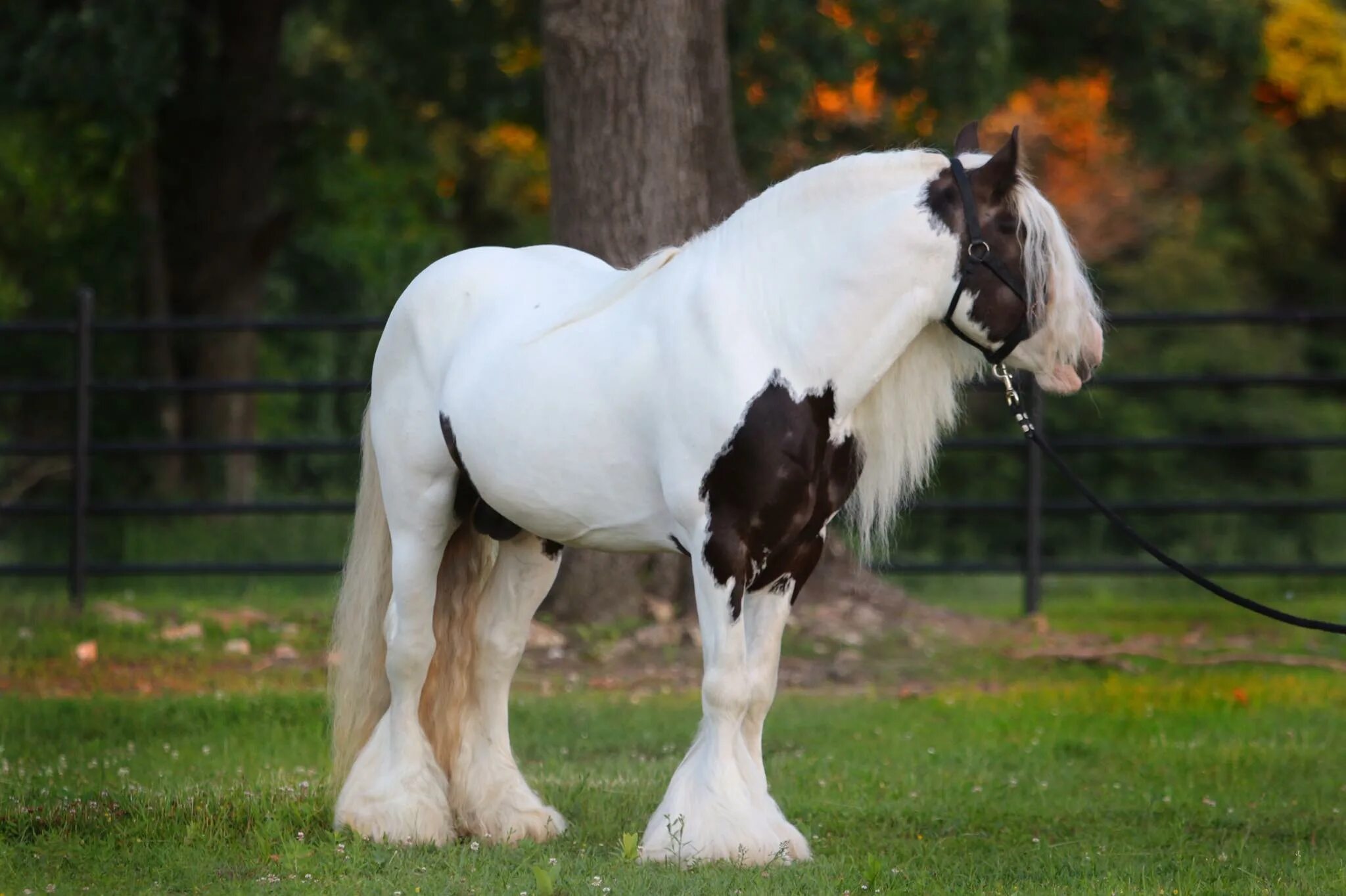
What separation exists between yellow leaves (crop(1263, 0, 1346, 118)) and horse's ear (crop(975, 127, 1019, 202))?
11.8 metres

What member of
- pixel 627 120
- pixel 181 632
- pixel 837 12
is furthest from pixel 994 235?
pixel 837 12

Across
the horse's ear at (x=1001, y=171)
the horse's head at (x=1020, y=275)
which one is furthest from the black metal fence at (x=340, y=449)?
the horse's ear at (x=1001, y=171)

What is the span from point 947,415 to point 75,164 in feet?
35.2

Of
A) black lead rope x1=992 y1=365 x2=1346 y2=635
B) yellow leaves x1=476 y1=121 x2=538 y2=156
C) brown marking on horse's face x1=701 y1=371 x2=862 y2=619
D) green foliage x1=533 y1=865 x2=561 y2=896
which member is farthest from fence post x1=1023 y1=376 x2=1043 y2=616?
yellow leaves x1=476 y1=121 x2=538 y2=156

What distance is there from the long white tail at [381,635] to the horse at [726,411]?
0.11 m

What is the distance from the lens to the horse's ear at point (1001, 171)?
379 cm

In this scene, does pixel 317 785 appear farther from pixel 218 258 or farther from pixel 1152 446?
pixel 218 258

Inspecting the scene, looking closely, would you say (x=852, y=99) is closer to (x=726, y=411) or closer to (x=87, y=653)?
(x=87, y=653)

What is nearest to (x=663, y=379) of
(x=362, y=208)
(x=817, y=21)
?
(x=817, y=21)

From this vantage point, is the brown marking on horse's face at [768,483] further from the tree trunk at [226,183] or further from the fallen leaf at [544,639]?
the tree trunk at [226,183]

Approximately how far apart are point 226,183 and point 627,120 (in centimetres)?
673

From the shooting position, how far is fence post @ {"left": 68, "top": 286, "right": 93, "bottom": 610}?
9383mm

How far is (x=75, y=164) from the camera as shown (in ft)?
42.4

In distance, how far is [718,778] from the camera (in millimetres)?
3939
